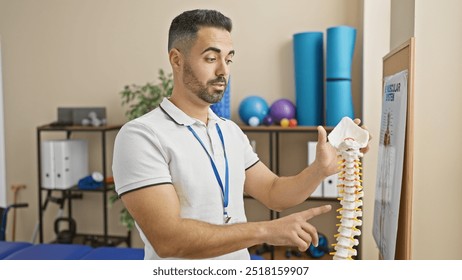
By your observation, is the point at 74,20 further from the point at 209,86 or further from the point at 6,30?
the point at 209,86

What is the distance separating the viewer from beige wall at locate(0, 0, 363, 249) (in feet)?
8.63

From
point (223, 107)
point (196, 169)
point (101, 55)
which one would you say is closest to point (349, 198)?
point (196, 169)

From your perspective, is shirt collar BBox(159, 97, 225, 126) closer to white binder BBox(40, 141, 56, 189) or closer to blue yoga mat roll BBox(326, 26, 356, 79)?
blue yoga mat roll BBox(326, 26, 356, 79)

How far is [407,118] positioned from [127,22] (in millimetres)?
2017

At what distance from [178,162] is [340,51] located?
1597 millimetres

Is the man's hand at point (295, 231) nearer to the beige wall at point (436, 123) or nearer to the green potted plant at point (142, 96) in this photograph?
the beige wall at point (436, 123)

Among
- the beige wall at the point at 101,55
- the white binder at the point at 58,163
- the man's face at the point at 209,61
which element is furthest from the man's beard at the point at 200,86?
the white binder at the point at 58,163

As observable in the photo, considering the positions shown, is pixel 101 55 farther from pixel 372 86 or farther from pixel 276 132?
pixel 372 86

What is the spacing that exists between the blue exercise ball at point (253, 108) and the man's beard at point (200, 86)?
4.91 ft

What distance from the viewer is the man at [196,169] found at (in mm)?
893

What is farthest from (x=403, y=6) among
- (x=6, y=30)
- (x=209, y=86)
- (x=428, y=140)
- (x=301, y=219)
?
(x=6, y=30)

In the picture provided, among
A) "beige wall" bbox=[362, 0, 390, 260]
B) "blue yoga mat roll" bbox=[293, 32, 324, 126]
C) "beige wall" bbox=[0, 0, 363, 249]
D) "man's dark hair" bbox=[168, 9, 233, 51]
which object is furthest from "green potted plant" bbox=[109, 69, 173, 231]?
"man's dark hair" bbox=[168, 9, 233, 51]

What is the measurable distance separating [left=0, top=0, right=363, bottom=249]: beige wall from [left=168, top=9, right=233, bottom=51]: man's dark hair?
5.45ft

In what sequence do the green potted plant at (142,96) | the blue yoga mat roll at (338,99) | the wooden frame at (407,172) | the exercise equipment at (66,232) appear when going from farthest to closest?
the exercise equipment at (66,232)
the green potted plant at (142,96)
the blue yoga mat roll at (338,99)
the wooden frame at (407,172)
